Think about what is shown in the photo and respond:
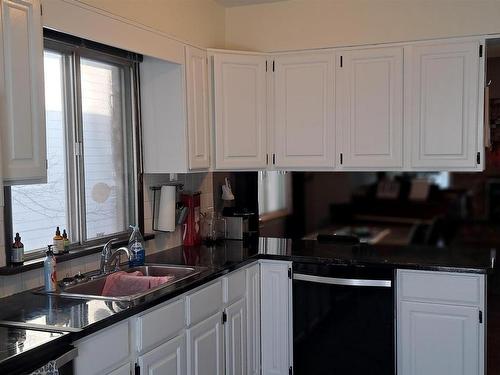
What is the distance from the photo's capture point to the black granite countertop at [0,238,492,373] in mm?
1994

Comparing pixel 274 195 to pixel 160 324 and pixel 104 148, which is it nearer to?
pixel 104 148

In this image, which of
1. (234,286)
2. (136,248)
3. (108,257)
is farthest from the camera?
(234,286)

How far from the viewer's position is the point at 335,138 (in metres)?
3.56

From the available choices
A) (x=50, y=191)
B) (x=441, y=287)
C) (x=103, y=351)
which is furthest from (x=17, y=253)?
(x=441, y=287)

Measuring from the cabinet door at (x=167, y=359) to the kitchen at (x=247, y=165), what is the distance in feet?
0.03

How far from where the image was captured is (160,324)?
7.75ft

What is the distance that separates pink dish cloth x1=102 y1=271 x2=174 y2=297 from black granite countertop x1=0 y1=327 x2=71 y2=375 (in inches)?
31.9

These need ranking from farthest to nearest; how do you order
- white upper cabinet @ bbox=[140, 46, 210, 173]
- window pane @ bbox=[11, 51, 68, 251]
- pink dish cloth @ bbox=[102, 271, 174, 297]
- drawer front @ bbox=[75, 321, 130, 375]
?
1. white upper cabinet @ bbox=[140, 46, 210, 173]
2. pink dish cloth @ bbox=[102, 271, 174, 297]
3. window pane @ bbox=[11, 51, 68, 251]
4. drawer front @ bbox=[75, 321, 130, 375]

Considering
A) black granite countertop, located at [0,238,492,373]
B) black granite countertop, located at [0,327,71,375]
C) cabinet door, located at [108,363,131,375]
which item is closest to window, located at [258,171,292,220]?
black granite countertop, located at [0,238,492,373]

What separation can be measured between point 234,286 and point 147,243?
63 cm

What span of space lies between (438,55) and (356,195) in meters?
2.04

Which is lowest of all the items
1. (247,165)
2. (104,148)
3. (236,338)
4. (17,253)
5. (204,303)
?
(236,338)

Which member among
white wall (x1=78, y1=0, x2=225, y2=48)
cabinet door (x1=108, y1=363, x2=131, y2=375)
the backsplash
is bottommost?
cabinet door (x1=108, y1=363, x2=131, y2=375)

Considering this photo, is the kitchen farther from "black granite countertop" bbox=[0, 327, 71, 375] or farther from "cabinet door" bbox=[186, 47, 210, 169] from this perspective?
"black granite countertop" bbox=[0, 327, 71, 375]
